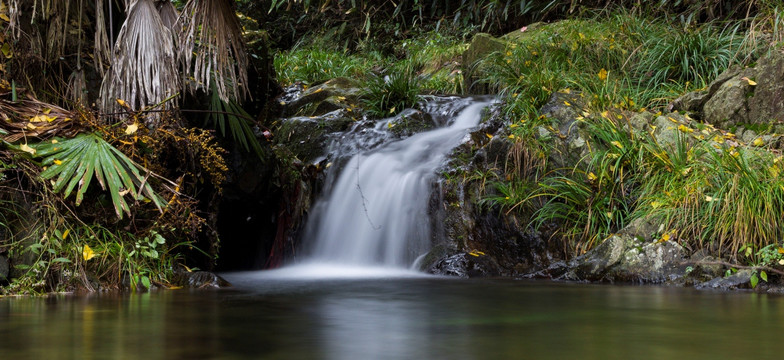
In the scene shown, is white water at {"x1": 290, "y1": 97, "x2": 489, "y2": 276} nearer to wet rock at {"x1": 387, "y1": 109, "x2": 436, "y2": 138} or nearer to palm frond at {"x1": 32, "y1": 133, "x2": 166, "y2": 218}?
wet rock at {"x1": 387, "y1": 109, "x2": 436, "y2": 138}

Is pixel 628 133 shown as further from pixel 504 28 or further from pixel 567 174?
pixel 504 28

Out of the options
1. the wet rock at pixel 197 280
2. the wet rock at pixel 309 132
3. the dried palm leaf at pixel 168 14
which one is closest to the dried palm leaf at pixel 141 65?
the dried palm leaf at pixel 168 14

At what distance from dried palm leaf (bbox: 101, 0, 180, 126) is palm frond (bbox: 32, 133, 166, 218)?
0.44 metres

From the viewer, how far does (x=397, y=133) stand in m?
7.69

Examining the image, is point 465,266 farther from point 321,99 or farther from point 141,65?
point 321,99

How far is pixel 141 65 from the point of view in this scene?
4.41 m

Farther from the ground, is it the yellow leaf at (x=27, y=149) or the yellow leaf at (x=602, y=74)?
the yellow leaf at (x=602, y=74)

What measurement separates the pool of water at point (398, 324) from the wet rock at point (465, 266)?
105 centimetres

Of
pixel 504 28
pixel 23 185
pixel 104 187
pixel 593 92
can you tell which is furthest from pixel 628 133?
pixel 504 28

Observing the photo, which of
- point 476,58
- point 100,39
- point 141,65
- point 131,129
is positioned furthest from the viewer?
point 476,58

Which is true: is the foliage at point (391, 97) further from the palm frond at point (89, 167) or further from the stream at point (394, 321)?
the palm frond at point (89, 167)

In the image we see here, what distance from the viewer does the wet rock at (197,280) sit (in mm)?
4266

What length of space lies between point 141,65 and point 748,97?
5.24 meters

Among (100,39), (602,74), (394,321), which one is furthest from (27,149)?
(602,74)
